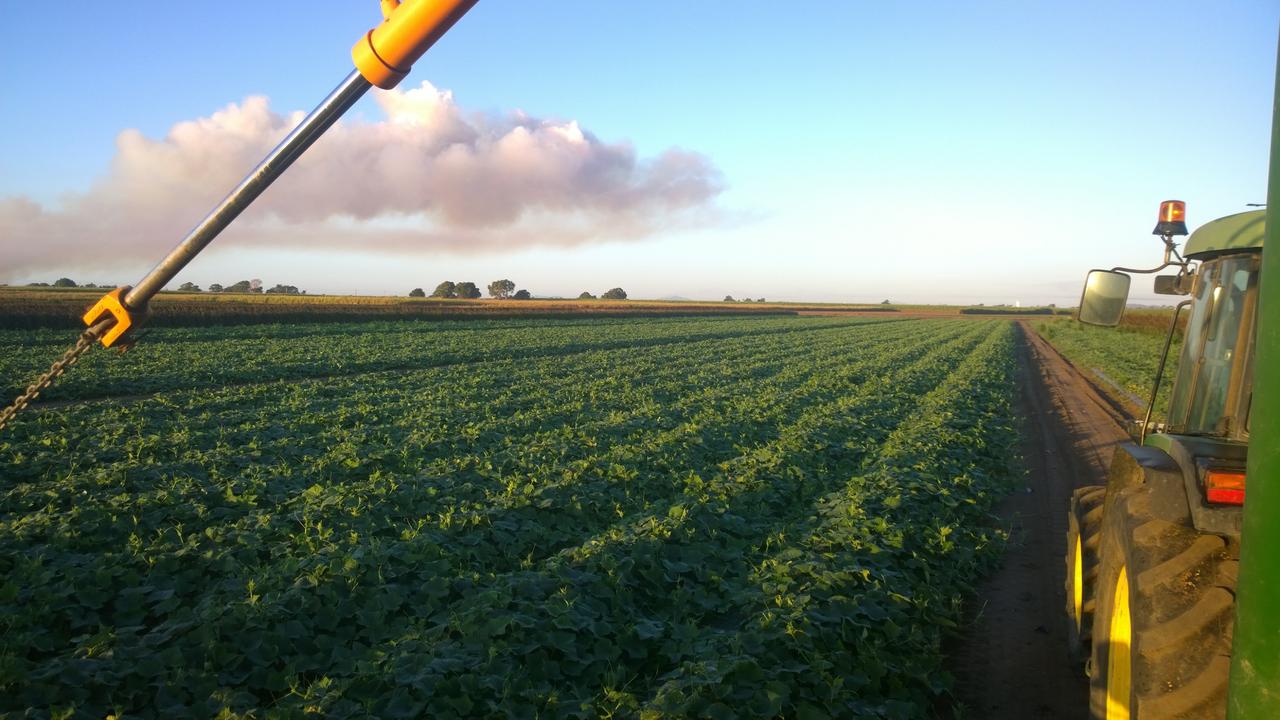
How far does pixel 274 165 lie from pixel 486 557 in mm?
4691

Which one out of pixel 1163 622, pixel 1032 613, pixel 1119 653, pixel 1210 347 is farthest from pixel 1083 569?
pixel 1163 622

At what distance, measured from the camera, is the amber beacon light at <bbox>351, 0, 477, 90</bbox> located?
6.61 ft

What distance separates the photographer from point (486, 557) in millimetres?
6375

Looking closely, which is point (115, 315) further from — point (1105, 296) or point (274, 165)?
point (1105, 296)

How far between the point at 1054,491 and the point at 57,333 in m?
33.5

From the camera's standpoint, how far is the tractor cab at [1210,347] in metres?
3.15

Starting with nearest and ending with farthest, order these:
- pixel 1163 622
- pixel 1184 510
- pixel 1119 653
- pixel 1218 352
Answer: pixel 1163 622, pixel 1184 510, pixel 1119 653, pixel 1218 352

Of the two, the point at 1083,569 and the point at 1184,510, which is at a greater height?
the point at 1184,510

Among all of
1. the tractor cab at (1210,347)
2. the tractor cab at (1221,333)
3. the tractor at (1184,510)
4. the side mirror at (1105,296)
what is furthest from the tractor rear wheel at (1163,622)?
the side mirror at (1105,296)

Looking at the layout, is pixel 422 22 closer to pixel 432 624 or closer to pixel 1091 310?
pixel 1091 310

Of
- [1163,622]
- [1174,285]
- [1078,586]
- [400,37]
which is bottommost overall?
[1078,586]

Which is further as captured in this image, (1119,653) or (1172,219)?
(1172,219)

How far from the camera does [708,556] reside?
654 centimetres

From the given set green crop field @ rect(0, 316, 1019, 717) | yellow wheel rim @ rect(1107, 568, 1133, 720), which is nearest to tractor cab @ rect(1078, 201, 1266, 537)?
yellow wheel rim @ rect(1107, 568, 1133, 720)
